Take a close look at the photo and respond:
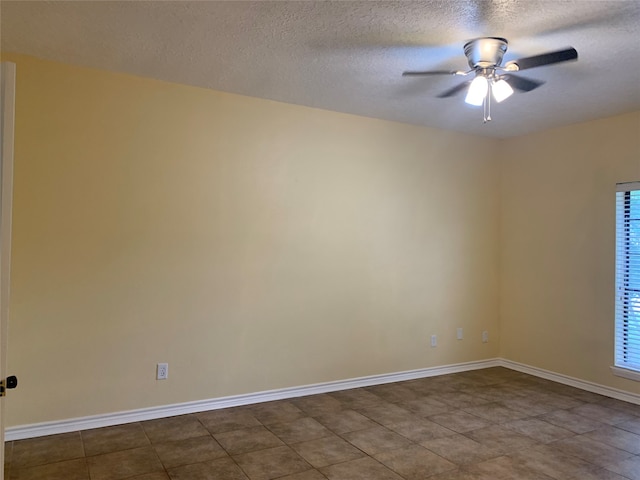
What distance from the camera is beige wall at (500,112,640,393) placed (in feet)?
14.3

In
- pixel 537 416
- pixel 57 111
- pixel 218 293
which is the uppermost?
pixel 57 111

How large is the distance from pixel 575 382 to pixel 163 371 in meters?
3.93

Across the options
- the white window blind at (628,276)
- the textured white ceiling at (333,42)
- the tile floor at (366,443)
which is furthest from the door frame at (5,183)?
the white window blind at (628,276)

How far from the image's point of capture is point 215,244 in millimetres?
3826

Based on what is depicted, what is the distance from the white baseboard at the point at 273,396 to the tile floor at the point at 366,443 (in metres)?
0.07

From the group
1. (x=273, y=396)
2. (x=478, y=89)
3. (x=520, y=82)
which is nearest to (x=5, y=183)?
(x=478, y=89)

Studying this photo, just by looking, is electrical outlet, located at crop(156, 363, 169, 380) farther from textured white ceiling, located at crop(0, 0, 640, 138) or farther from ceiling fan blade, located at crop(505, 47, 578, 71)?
ceiling fan blade, located at crop(505, 47, 578, 71)

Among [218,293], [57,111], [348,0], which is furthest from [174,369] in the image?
[348,0]

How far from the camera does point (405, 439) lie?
329cm

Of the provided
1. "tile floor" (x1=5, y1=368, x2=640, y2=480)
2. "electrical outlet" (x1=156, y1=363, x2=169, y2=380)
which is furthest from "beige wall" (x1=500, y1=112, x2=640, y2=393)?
"electrical outlet" (x1=156, y1=363, x2=169, y2=380)

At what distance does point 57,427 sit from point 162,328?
3.14 ft

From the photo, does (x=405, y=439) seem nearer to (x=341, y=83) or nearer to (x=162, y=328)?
(x=162, y=328)

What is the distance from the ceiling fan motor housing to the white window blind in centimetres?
231

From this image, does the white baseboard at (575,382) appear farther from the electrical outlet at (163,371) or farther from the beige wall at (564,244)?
the electrical outlet at (163,371)
